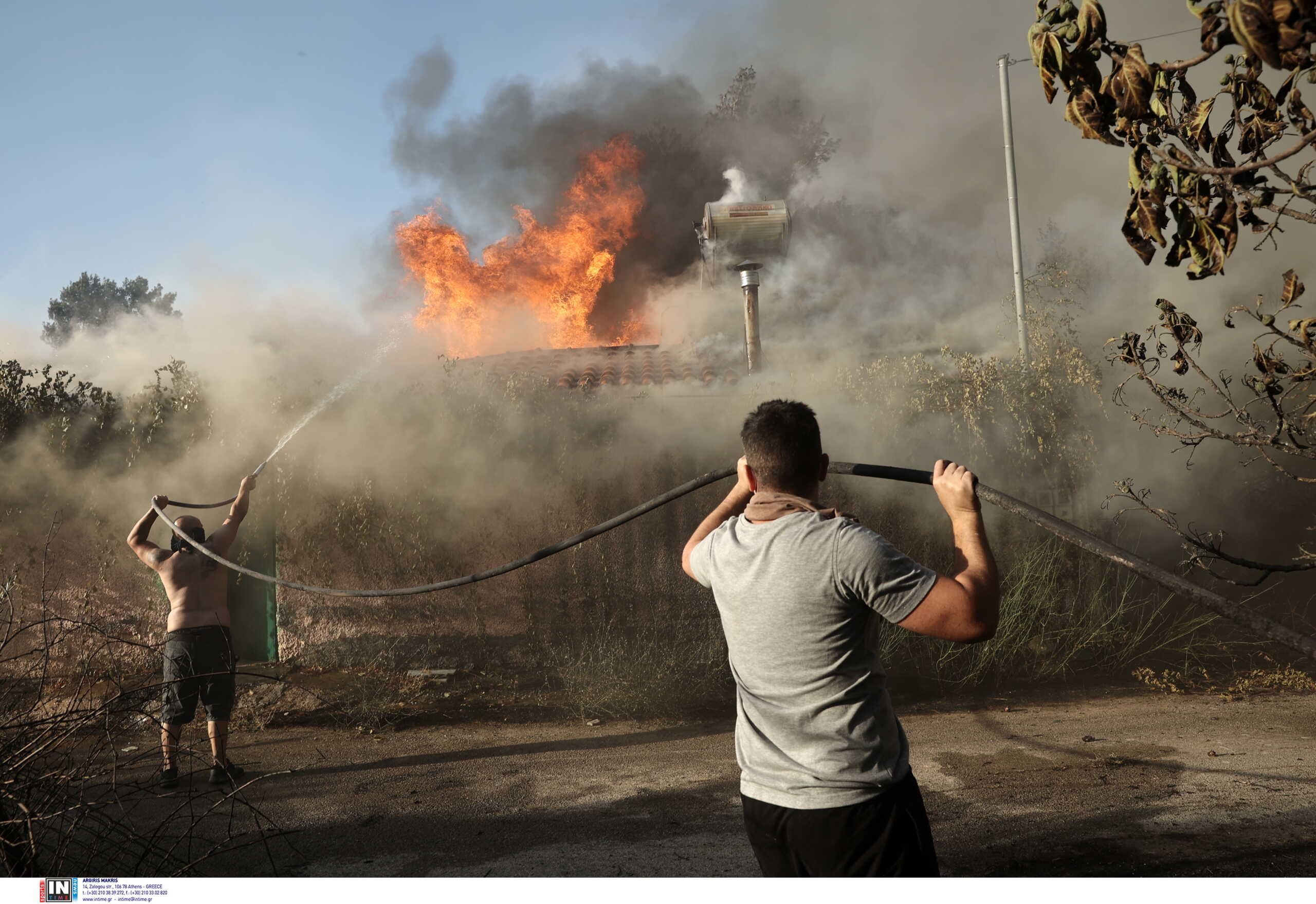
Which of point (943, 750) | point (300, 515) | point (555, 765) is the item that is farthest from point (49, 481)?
point (943, 750)

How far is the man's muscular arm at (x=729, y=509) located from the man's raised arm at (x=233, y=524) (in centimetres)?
440

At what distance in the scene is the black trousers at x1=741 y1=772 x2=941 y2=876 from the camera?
2027 mm

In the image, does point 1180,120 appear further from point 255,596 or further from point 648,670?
point 255,596

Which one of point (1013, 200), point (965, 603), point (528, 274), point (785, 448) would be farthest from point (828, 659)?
point (528, 274)

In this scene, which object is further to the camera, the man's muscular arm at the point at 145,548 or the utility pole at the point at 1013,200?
the utility pole at the point at 1013,200

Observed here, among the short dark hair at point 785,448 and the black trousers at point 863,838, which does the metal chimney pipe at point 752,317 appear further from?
the black trousers at point 863,838

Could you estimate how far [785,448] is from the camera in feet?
7.33

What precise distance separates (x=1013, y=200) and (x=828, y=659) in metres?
13.7

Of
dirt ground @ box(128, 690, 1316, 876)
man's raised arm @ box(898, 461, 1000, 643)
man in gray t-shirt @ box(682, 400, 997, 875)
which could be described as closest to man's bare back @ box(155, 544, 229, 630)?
dirt ground @ box(128, 690, 1316, 876)

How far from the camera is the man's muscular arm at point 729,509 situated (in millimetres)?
2537

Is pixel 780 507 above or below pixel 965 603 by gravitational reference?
above

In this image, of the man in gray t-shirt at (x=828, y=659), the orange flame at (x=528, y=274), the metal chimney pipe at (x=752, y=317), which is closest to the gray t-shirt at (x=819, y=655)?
the man in gray t-shirt at (x=828, y=659)

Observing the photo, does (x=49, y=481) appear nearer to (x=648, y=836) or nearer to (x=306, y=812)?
(x=306, y=812)
